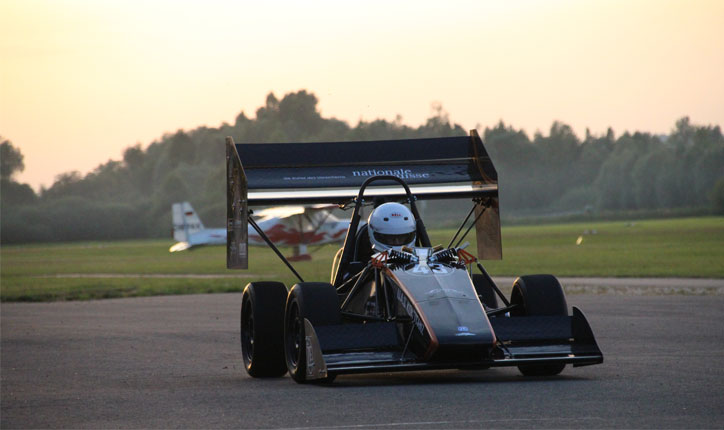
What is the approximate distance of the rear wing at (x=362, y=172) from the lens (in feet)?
43.7

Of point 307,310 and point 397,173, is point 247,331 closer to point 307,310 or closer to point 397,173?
point 307,310

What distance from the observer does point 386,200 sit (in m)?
13.4

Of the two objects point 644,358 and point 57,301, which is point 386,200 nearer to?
point 644,358

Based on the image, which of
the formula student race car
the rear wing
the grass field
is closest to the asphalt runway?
the formula student race car

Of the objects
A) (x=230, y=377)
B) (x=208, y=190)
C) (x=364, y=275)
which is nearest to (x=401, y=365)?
(x=364, y=275)

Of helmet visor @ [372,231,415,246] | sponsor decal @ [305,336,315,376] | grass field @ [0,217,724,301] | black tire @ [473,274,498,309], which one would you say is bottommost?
grass field @ [0,217,724,301]

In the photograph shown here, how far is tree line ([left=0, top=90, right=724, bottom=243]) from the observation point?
7081 cm

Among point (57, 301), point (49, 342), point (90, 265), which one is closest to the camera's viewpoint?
point (49, 342)

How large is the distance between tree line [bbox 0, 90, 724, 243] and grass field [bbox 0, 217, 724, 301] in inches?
69.8

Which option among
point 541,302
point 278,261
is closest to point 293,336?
point 541,302

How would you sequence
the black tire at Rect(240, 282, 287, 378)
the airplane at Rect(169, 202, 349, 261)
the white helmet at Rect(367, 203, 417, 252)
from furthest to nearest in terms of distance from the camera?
the airplane at Rect(169, 202, 349, 261) < the white helmet at Rect(367, 203, 417, 252) < the black tire at Rect(240, 282, 287, 378)

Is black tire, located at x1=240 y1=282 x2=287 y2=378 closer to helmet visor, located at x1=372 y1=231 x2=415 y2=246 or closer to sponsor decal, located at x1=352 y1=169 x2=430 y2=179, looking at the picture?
helmet visor, located at x1=372 y1=231 x2=415 y2=246

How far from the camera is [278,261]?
57062 millimetres

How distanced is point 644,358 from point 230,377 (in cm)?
471
